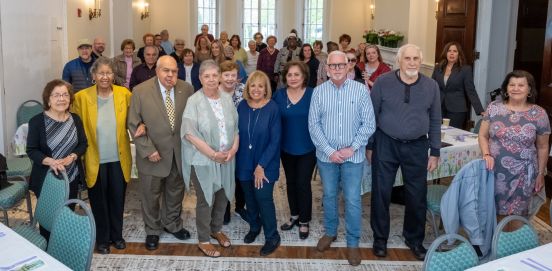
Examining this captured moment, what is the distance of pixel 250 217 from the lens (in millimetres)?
4254

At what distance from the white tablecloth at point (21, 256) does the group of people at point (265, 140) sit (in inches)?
42.5

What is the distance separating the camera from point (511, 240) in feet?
8.72

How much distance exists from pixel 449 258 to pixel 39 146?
8.84ft

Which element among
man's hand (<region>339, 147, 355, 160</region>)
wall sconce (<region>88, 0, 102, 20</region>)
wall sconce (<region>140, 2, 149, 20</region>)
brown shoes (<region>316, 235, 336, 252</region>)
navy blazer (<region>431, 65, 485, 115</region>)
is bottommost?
brown shoes (<region>316, 235, 336, 252</region>)

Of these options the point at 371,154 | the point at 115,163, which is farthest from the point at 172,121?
the point at 371,154

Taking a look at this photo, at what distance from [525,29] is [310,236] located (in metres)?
5.28

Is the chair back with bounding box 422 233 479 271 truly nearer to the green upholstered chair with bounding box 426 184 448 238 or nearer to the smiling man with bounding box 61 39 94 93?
the green upholstered chair with bounding box 426 184 448 238

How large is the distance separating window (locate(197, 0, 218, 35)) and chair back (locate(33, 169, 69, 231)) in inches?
439

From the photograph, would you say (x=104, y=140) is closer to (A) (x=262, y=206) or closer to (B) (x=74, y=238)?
(A) (x=262, y=206)

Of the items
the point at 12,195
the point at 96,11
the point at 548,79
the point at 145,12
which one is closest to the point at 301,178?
the point at 12,195

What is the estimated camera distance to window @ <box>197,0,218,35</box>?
551 inches

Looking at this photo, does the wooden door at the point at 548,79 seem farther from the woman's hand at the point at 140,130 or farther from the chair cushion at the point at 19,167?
the chair cushion at the point at 19,167

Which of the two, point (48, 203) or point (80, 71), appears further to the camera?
point (80, 71)

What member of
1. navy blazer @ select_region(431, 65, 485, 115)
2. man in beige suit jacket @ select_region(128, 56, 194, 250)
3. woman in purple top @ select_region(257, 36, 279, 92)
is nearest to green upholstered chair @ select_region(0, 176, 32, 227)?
man in beige suit jacket @ select_region(128, 56, 194, 250)
